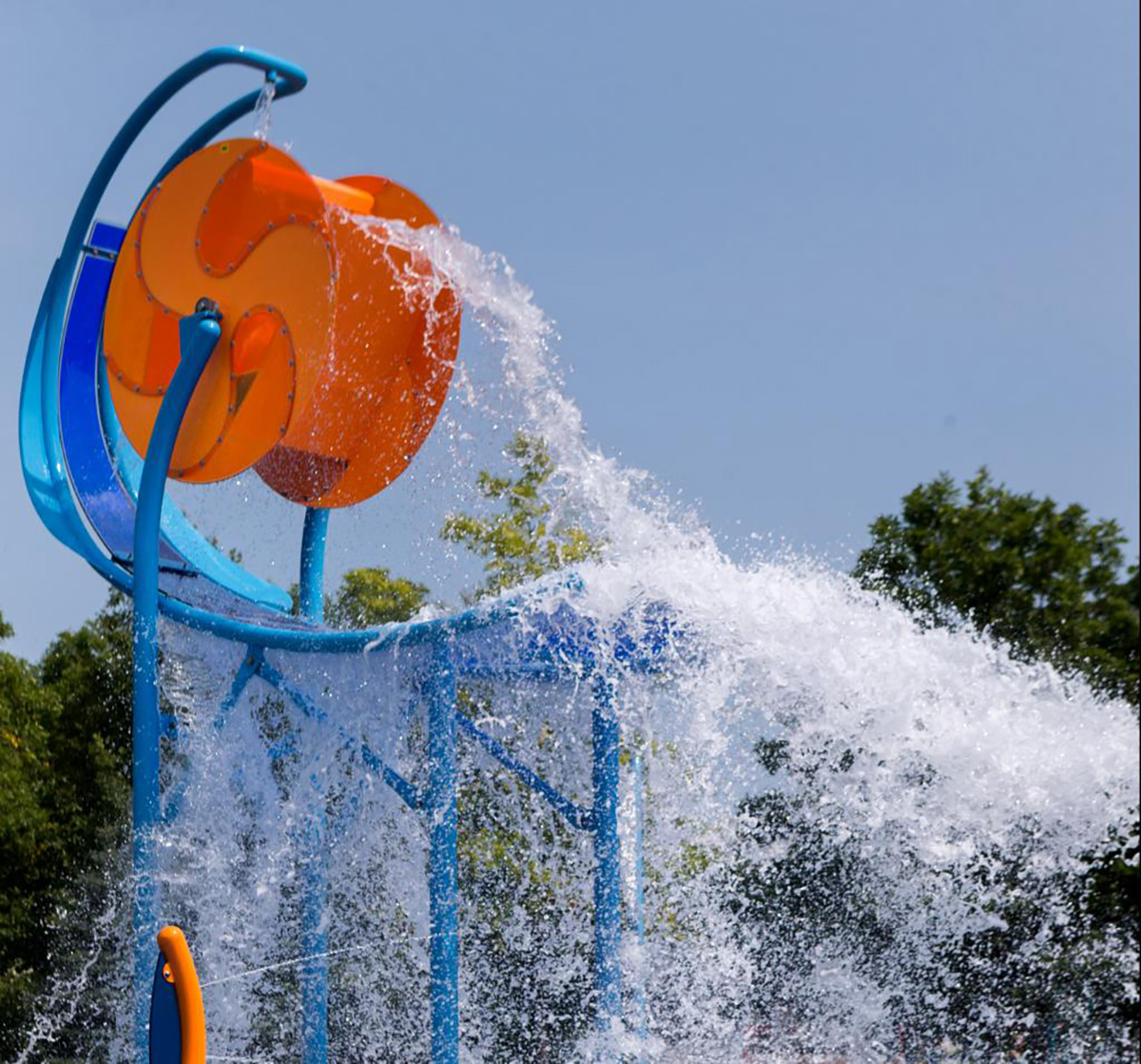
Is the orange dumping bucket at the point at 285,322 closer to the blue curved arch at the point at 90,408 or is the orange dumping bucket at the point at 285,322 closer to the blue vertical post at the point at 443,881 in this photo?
the blue curved arch at the point at 90,408

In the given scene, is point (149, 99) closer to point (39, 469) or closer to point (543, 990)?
point (39, 469)

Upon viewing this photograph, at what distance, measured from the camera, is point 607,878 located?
21.1 ft

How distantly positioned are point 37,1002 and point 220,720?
8.59 meters

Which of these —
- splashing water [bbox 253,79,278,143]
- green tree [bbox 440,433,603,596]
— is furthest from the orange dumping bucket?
green tree [bbox 440,433,603,596]

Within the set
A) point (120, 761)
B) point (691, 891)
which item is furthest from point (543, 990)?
point (120, 761)

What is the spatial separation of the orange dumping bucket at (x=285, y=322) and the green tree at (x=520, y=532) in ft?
19.6

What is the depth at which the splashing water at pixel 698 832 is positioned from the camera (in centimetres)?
603

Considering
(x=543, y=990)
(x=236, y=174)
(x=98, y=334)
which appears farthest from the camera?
(x=543, y=990)

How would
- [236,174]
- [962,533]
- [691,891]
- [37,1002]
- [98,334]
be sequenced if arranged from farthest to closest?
[962,533], [37,1002], [691,891], [98,334], [236,174]

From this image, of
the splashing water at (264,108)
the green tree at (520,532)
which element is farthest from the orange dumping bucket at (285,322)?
the green tree at (520,532)

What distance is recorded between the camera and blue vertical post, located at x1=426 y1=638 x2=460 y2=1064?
568 centimetres

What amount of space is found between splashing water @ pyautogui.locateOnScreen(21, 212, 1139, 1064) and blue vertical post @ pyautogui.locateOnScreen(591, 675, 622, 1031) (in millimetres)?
125

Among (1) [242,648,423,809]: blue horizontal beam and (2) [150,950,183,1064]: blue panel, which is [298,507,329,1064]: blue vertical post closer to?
(1) [242,648,423,809]: blue horizontal beam

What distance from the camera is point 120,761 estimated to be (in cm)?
1636
